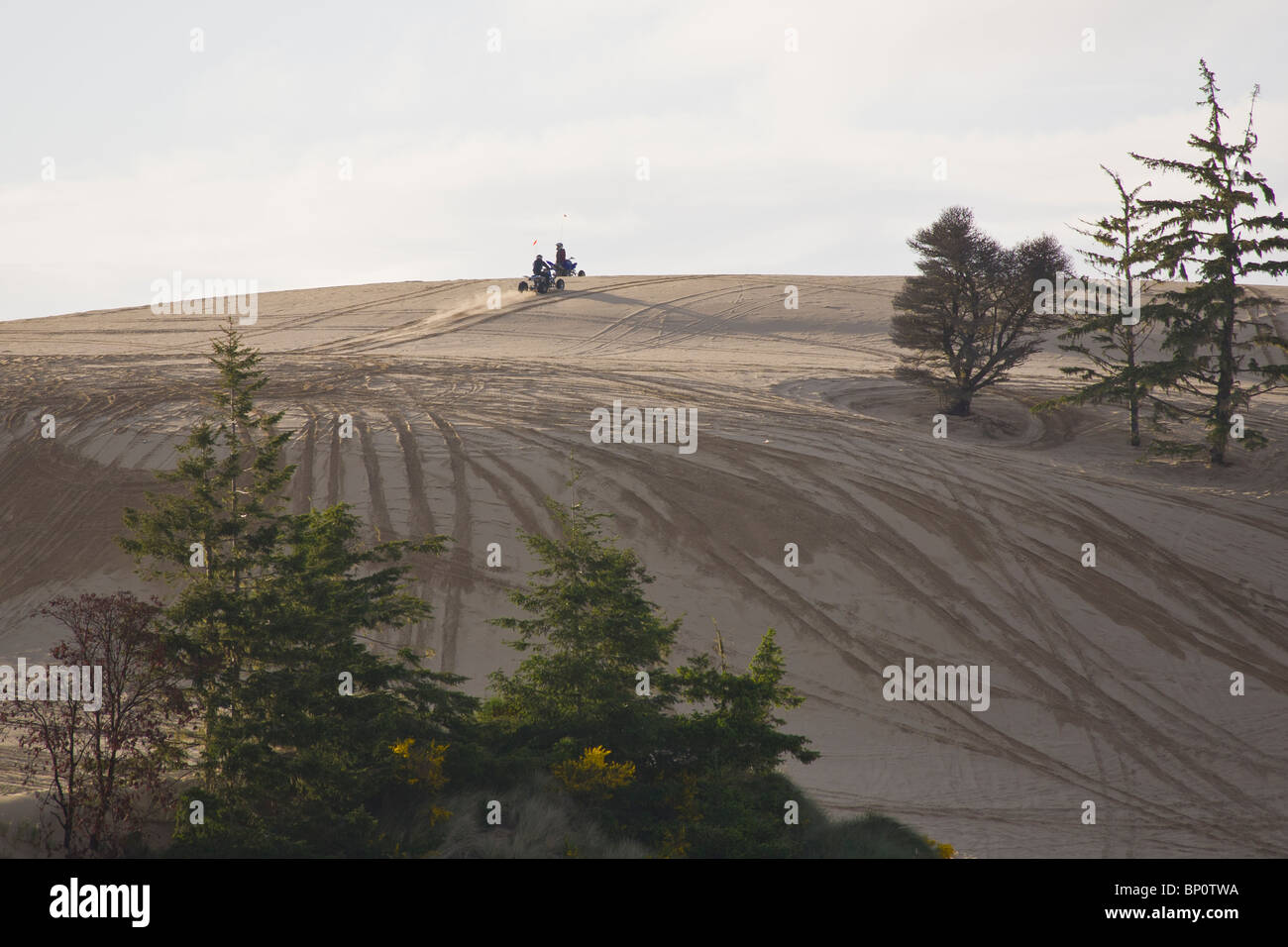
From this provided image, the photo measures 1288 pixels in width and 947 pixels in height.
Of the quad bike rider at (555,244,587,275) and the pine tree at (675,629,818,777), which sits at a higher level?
the quad bike rider at (555,244,587,275)

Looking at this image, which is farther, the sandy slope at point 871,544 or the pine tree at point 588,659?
the sandy slope at point 871,544

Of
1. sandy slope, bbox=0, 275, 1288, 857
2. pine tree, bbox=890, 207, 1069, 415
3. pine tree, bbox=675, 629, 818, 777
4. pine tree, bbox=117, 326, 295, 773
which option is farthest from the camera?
pine tree, bbox=890, 207, 1069, 415

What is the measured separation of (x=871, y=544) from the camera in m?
22.3

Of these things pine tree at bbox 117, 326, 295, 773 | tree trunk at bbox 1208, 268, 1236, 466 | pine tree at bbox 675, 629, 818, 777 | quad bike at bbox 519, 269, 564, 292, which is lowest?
pine tree at bbox 675, 629, 818, 777

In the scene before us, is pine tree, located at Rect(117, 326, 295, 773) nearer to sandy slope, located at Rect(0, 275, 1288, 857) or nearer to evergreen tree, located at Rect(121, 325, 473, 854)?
evergreen tree, located at Rect(121, 325, 473, 854)

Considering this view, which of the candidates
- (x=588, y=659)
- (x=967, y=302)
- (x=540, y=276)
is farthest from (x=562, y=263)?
(x=588, y=659)

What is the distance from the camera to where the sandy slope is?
16.1 meters

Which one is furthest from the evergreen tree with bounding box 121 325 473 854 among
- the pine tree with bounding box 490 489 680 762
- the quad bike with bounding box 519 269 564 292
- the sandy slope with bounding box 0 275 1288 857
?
the quad bike with bounding box 519 269 564 292

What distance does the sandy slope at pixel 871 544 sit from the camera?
16141 millimetres

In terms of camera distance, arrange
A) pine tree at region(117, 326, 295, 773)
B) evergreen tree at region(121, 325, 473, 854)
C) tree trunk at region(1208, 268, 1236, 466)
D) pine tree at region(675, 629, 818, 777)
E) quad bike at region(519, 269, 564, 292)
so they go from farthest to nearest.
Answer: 1. quad bike at region(519, 269, 564, 292)
2. tree trunk at region(1208, 268, 1236, 466)
3. pine tree at region(675, 629, 818, 777)
4. pine tree at region(117, 326, 295, 773)
5. evergreen tree at region(121, 325, 473, 854)

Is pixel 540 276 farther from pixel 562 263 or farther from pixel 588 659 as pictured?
pixel 588 659

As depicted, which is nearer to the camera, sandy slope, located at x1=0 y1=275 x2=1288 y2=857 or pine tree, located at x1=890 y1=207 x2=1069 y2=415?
sandy slope, located at x1=0 y1=275 x2=1288 y2=857

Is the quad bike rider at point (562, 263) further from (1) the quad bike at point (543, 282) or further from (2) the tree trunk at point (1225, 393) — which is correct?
(2) the tree trunk at point (1225, 393)

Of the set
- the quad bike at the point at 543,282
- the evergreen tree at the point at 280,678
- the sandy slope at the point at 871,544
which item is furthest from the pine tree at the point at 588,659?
the quad bike at the point at 543,282
